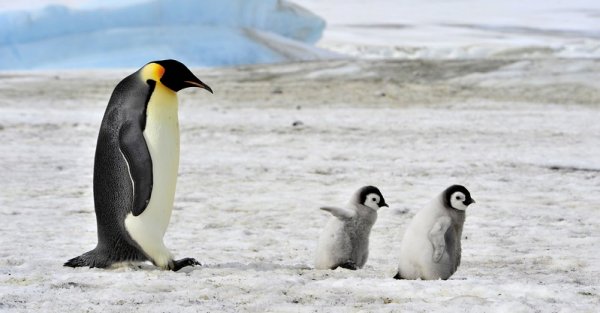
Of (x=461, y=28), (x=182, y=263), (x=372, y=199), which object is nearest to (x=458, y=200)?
(x=372, y=199)

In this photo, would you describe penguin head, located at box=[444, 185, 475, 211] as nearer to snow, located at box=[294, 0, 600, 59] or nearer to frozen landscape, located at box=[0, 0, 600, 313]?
frozen landscape, located at box=[0, 0, 600, 313]

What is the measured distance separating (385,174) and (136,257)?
3660 mm

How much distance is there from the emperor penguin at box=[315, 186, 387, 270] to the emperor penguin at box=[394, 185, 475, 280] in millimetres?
368

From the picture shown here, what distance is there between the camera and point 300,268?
396 centimetres

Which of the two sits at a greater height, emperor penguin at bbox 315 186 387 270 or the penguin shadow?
emperor penguin at bbox 315 186 387 270

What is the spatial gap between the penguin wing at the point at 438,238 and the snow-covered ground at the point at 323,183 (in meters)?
0.19

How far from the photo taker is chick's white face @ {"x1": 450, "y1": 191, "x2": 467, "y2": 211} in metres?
3.74

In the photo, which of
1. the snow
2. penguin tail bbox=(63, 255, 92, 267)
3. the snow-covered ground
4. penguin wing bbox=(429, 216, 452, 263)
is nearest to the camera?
the snow-covered ground

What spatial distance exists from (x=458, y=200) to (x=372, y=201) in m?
0.47

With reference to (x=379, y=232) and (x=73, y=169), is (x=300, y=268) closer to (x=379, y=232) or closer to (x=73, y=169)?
(x=379, y=232)

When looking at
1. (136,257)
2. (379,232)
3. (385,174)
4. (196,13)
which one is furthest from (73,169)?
(196,13)

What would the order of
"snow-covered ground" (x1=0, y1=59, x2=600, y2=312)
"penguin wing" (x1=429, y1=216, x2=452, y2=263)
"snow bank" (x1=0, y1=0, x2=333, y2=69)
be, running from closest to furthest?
"snow-covered ground" (x1=0, y1=59, x2=600, y2=312)
"penguin wing" (x1=429, y1=216, x2=452, y2=263)
"snow bank" (x1=0, y1=0, x2=333, y2=69)

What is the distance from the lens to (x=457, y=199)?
3742 mm

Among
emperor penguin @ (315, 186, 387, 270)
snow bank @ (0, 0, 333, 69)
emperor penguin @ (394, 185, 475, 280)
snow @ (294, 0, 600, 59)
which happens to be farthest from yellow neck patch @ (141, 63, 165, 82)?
snow @ (294, 0, 600, 59)
